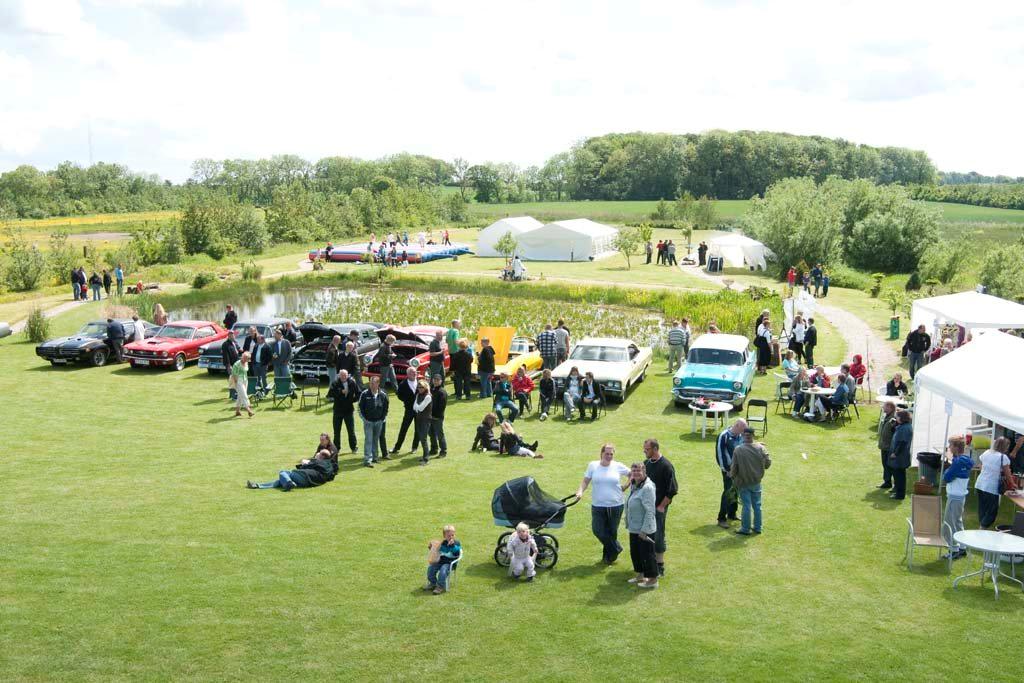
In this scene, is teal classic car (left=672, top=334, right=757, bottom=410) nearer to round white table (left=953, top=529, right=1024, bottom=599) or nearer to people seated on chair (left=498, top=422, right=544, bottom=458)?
people seated on chair (left=498, top=422, right=544, bottom=458)

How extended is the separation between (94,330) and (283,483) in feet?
50.2

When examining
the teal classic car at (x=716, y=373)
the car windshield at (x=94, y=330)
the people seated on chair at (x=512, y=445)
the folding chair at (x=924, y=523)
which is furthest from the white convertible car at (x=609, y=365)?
the car windshield at (x=94, y=330)

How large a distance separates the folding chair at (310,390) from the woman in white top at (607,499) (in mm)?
10873

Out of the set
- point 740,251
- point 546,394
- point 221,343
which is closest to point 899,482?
point 546,394

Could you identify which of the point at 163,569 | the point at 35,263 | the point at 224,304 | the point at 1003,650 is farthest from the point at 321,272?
the point at 1003,650

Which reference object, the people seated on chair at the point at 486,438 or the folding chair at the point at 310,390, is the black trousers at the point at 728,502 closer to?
the people seated on chair at the point at 486,438

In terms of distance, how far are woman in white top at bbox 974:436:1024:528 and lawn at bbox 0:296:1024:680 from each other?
835 millimetres

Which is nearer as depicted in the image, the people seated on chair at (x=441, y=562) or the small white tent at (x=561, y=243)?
the people seated on chair at (x=441, y=562)

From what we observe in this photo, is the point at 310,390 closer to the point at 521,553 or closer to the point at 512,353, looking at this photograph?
the point at 512,353

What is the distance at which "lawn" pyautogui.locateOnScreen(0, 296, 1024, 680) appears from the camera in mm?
8070

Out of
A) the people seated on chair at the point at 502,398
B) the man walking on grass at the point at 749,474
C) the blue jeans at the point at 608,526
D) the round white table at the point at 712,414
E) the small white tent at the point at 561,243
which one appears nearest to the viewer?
the blue jeans at the point at 608,526

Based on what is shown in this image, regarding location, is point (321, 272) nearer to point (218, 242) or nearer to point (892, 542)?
point (218, 242)

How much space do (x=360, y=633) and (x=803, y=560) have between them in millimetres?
5521

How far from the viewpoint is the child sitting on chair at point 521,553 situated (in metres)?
9.87
